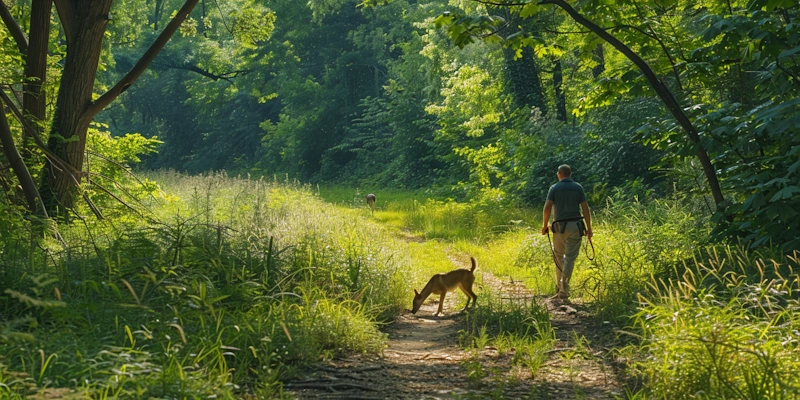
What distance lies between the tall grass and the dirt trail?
0.92 feet

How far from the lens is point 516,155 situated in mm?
22984

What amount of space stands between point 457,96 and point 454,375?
23.1 meters

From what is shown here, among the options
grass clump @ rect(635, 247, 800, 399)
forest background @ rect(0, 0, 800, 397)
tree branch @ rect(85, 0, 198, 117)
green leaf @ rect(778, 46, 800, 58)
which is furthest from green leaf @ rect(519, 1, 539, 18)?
tree branch @ rect(85, 0, 198, 117)

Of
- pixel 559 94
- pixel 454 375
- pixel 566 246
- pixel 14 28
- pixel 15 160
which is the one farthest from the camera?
pixel 559 94

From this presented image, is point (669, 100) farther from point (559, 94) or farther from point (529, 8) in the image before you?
point (559, 94)

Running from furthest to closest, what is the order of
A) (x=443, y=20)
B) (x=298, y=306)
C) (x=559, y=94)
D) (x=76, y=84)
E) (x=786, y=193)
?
(x=559, y=94)
(x=76, y=84)
(x=443, y=20)
(x=786, y=193)
(x=298, y=306)

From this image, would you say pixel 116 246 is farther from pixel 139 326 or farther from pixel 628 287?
pixel 628 287

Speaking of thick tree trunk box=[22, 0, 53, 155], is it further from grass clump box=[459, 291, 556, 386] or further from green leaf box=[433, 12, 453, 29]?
grass clump box=[459, 291, 556, 386]

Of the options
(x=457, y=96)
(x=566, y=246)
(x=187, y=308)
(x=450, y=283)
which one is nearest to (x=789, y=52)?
(x=566, y=246)

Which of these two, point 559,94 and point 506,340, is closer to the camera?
point 506,340

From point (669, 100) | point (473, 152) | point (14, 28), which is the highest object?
point (14, 28)

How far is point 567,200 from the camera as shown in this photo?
34.6ft

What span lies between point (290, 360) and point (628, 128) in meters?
14.7

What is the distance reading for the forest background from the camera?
7498mm
